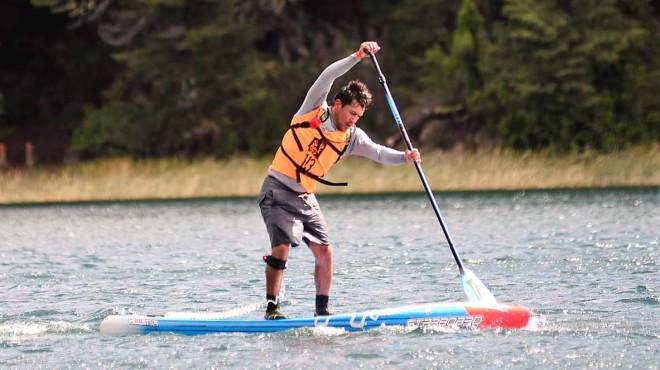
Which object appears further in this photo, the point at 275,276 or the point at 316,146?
the point at 275,276

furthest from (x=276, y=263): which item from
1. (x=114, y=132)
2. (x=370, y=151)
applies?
(x=114, y=132)

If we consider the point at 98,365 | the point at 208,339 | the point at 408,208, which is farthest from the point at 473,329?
the point at 408,208

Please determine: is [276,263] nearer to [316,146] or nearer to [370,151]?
[316,146]

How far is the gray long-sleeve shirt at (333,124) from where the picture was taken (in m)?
11.6

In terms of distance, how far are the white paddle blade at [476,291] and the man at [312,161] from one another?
1.13 metres

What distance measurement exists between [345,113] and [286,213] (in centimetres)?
94

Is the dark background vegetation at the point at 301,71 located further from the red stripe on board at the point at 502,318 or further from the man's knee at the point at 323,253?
the red stripe on board at the point at 502,318

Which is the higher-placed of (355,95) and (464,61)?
(355,95)

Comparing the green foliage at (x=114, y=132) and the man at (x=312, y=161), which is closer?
the man at (x=312, y=161)

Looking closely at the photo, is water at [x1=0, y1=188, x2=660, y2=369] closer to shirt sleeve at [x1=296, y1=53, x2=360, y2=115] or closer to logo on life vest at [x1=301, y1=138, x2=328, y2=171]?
logo on life vest at [x1=301, y1=138, x2=328, y2=171]

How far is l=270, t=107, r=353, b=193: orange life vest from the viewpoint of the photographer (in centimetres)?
1177

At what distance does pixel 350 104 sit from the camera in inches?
459

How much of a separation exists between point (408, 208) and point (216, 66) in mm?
16346

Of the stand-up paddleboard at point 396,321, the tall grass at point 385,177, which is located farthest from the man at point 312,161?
the tall grass at point 385,177
